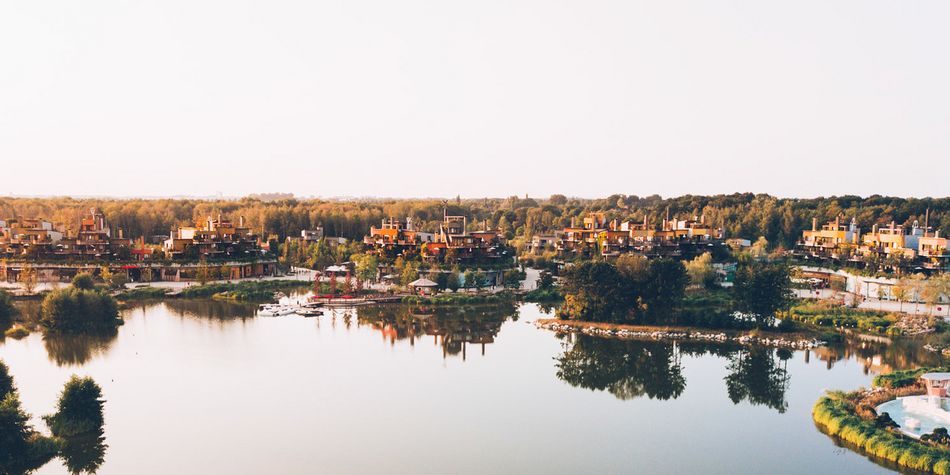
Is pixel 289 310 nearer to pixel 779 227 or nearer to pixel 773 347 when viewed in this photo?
pixel 773 347

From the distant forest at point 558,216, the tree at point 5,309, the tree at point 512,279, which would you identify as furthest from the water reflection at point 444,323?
the distant forest at point 558,216

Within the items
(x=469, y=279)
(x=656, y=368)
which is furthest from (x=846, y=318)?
(x=469, y=279)

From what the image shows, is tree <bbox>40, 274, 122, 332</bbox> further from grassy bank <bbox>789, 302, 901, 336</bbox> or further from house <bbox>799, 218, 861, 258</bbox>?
house <bbox>799, 218, 861, 258</bbox>

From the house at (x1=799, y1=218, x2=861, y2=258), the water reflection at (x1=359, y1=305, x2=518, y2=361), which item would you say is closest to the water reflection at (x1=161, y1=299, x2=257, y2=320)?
the water reflection at (x1=359, y1=305, x2=518, y2=361)

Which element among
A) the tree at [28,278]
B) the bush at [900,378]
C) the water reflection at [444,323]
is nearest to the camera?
the bush at [900,378]

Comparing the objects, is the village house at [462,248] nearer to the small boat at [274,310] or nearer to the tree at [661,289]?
the small boat at [274,310]

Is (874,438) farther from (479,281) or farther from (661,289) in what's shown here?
(479,281)
